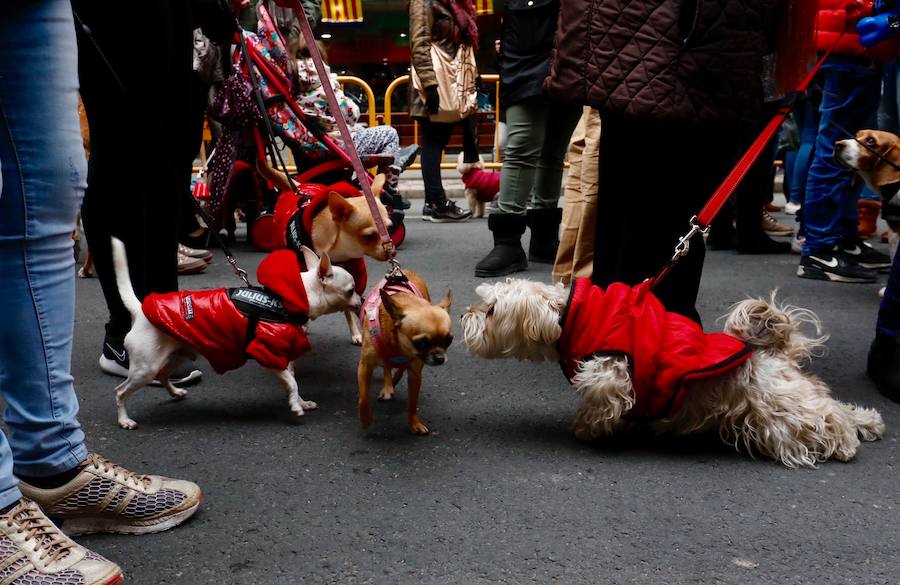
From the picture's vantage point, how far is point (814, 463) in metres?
2.11

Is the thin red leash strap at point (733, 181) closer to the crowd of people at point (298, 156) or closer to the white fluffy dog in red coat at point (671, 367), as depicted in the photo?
the crowd of people at point (298, 156)

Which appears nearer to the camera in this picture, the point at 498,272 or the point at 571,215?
the point at 571,215

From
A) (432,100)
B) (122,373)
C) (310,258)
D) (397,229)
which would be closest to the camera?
(310,258)

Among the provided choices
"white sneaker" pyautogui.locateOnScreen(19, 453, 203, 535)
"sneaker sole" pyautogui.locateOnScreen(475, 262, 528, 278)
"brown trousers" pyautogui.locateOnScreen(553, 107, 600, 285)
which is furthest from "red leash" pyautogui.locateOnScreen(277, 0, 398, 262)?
"sneaker sole" pyautogui.locateOnScreen(475, 262, 528, 278)

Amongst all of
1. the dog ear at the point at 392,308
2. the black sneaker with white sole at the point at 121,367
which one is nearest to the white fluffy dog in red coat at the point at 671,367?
the dog ear at the point at 392,308

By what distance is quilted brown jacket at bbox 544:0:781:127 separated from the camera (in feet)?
7.39

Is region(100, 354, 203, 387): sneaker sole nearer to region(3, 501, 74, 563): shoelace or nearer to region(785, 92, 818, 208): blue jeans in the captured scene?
region(3, 501, 74, 563): shoelace

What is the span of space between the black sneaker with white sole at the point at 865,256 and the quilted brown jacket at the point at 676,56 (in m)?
2.79

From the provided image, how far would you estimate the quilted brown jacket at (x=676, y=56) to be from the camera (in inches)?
88.7

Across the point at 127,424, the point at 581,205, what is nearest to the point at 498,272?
the point at 581,205

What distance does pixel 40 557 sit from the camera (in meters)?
1.37

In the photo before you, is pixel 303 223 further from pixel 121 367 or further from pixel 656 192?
pixel 656 192

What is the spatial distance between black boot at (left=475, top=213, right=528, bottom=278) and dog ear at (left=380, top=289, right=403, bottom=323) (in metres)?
2.55

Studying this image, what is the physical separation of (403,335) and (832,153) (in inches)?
138
